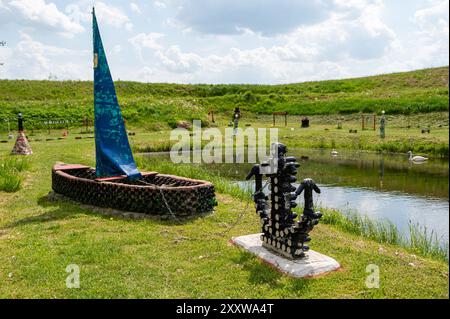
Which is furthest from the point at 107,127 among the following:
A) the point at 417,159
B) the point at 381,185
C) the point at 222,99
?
the point at 222,99

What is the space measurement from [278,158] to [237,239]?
194cm

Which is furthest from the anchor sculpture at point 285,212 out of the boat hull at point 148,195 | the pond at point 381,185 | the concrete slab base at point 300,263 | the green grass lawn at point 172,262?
the pond at point 381,185

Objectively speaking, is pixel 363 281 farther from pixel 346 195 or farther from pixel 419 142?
pixel 419 142

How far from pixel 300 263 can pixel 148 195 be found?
14.6ft

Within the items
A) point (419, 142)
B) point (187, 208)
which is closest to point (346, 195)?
point (187, 208)

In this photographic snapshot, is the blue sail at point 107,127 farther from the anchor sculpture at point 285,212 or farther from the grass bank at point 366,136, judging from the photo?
the grass bank at point 366,136

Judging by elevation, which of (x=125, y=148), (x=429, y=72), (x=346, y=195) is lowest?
→ (x=346, y=195)

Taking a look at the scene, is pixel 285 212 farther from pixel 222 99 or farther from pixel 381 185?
pixel 222 99

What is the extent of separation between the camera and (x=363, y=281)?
6.87m

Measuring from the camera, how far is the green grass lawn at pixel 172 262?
660 centimetres

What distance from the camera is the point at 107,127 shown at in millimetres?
11836

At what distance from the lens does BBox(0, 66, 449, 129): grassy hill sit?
4072 cm

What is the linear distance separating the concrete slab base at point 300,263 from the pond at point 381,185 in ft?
13.5
